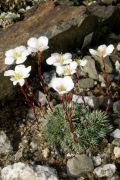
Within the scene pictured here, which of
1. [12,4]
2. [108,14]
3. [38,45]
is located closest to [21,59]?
[38,45]

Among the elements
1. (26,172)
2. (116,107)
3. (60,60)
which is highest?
(60,60)

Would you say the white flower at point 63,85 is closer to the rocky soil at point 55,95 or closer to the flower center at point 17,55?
the flower center at point 17,55

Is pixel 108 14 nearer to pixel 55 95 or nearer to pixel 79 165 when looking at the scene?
pixel 55 95

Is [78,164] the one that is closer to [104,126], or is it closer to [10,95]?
[104,126]

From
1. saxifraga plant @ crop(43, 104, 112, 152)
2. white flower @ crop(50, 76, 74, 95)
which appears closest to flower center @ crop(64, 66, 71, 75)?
white flower @ crop(50, 76, 74, 95)

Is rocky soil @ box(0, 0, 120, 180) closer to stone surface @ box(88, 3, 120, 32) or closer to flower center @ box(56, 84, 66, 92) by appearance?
stone surface @ box(88, 3, 120, 32)

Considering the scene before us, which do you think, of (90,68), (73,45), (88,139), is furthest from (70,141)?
(73,45)
